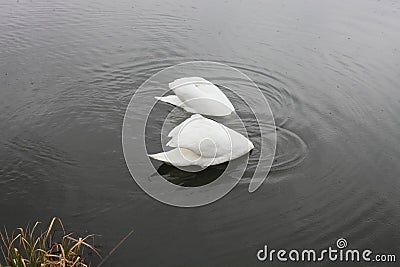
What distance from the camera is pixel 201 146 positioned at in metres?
6.98

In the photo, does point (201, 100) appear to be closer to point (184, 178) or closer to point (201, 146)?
point (201, 146)

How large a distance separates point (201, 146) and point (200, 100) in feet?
5.31

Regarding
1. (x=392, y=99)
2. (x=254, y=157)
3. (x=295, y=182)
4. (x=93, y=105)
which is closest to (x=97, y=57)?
(x=93, y=105)

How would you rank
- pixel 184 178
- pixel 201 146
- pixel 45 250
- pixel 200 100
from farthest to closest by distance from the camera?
pixel 200 100
pixel 184 178
pixel 201 146
pixel 45 250

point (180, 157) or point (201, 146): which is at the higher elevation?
point (201, 146)

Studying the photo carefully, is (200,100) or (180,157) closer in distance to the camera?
(180,157)

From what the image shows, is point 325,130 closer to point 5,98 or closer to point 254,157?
point 254,157

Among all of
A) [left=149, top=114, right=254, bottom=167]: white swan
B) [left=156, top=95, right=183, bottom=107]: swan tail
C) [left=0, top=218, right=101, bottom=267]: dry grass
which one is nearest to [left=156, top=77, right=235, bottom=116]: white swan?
[left=156, top=95, right=183, bottom=107]: swan tail

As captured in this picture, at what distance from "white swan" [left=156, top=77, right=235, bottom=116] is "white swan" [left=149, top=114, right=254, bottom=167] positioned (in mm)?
→ 1105

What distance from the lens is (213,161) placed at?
23.6 ft

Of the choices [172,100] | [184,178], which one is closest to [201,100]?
[172,100]

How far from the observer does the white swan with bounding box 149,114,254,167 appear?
23.0 feet

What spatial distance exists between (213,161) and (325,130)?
2.57 meters

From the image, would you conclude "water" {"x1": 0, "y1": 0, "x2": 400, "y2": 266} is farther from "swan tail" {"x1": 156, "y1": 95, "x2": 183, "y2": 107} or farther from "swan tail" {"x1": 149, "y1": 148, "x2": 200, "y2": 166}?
"swan tail" {"x1": 156, "y1": 95, "x2": 183, "y2": 107}
